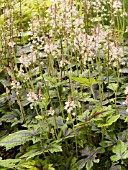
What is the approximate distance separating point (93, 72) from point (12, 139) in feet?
3.20

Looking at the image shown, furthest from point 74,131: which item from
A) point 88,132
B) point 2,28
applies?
point 2,28

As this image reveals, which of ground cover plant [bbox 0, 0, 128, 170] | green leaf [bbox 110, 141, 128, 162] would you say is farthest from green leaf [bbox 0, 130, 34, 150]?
green leaf [bbox 110, 141, 128, 162]

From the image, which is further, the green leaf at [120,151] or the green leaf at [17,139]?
the green leaf at [17,139]

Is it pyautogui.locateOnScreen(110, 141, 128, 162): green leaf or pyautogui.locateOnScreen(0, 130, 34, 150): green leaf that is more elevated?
pyautogui.locateOnScreen(0, 130, 34, 150): green leaf

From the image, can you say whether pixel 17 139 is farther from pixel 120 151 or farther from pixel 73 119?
pixel 120 151

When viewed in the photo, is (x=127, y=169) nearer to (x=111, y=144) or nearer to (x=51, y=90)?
(x=111, y=144)

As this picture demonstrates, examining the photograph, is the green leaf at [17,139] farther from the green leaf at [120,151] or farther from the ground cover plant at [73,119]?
the green leaf at [120,151]

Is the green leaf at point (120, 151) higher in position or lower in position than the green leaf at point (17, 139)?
lower

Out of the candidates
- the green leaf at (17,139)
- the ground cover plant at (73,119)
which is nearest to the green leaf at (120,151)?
the ground cover plant at (73,119)

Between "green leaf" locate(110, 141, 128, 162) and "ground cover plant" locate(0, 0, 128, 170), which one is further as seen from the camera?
"ground cover plant" locate(0, 0, 128, 170)

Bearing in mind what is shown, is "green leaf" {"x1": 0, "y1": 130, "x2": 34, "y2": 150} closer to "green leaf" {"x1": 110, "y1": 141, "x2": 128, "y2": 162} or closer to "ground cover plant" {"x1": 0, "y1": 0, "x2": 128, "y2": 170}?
"ground cover plant" {"x1": 0, "y1": 0, "x2": 128, "y2": 170}

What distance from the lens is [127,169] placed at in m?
2.62

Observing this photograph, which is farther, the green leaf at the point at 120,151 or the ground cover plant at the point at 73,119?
the ground cover plant at the point at 73,119

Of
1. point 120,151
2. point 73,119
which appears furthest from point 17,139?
point 120,151
